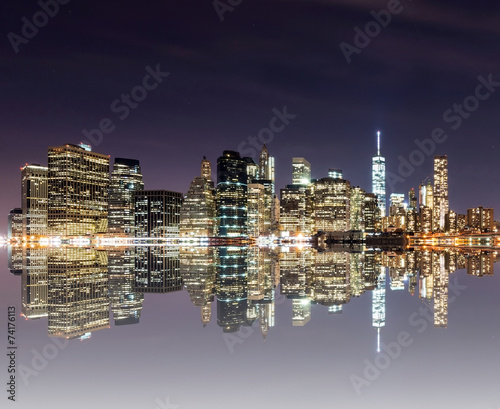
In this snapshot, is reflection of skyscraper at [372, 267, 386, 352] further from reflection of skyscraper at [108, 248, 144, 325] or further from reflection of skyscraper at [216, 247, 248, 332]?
reflection of skyscraper at [108, 248, 144, 325]

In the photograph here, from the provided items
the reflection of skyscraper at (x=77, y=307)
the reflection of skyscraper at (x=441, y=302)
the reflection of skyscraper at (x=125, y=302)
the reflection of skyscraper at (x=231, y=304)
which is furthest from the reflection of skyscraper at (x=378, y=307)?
the reflection of skyscraper at (x=77, y=307)

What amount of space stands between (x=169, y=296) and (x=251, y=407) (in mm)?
13952

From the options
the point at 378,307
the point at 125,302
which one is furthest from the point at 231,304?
the point at 378,307

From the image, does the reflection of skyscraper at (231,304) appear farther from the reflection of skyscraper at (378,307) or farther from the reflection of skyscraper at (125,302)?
the reflection of skyscraper at (378,307)

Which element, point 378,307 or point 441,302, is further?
point 441,302

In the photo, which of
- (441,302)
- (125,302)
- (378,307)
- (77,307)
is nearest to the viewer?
(77,307)

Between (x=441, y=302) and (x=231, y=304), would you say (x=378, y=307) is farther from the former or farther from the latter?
(x=231, y=304)

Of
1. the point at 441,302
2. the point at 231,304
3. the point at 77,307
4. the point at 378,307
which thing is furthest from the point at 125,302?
the point at 441,302

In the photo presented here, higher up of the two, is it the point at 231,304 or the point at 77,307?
the point at 77,307

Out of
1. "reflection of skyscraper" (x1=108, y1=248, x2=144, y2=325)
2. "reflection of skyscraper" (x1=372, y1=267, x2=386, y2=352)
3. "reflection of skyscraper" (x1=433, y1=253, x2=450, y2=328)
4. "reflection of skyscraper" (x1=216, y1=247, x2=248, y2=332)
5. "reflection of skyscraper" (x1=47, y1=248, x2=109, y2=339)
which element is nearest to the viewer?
"reflection of skyscraper" (x1=47, y1=248, x2=109, y2=339)

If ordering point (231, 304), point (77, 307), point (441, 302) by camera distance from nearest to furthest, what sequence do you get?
point (77, 307)
point (231, 304)
point (441, 302)

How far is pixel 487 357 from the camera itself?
1075cm

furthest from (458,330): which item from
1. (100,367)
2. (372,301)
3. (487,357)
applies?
(100,367)

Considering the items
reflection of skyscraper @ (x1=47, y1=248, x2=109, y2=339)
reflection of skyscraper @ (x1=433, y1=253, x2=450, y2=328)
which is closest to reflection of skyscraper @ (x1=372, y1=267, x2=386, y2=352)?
reflection of skyscraper @ (x1=433, y1=253, x2=450, y2=328)
